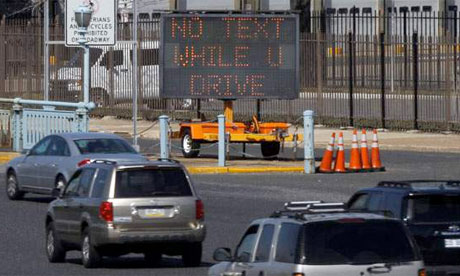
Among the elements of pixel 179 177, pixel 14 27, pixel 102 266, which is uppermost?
pixel 14 27

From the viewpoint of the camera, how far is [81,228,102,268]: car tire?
16531 millimetres

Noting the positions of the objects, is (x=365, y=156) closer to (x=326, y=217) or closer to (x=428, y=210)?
(x=428, y=210)

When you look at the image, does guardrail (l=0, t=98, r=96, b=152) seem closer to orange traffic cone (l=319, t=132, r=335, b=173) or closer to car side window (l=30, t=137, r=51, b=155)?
car side window (l=30, t=137, r=51, b=155)

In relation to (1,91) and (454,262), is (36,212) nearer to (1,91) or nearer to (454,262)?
(454,262)

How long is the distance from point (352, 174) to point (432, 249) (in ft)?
48.8

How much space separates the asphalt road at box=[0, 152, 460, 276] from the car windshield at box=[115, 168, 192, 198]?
3.27 feet

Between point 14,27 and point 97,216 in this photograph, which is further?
point 14,27

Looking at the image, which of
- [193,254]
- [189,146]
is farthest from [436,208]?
[189,146]

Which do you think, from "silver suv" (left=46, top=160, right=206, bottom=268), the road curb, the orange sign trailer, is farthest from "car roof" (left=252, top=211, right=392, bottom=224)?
the orange sign trailer

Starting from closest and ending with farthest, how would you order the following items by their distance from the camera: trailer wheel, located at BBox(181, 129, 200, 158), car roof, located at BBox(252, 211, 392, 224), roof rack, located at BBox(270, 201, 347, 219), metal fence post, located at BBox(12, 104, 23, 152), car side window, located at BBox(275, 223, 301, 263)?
car side window, located at BBox(275, 223, 301, 263) < car roof, located at BBox(252, 211, 392, 224) < roof rack, located at BBox(270, 201, 347, 219) < trailer wheel, located at BBox(181, 129, 200, 158) < metal fence post, located at BBox(12, 104, 23, 152)

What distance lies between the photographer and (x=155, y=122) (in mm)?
45500

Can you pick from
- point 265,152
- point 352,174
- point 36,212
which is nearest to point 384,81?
point 265,152

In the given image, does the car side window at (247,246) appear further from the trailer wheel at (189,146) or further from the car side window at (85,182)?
the trailer wheel at (189,146)

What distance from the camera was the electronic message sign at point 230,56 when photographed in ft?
104
